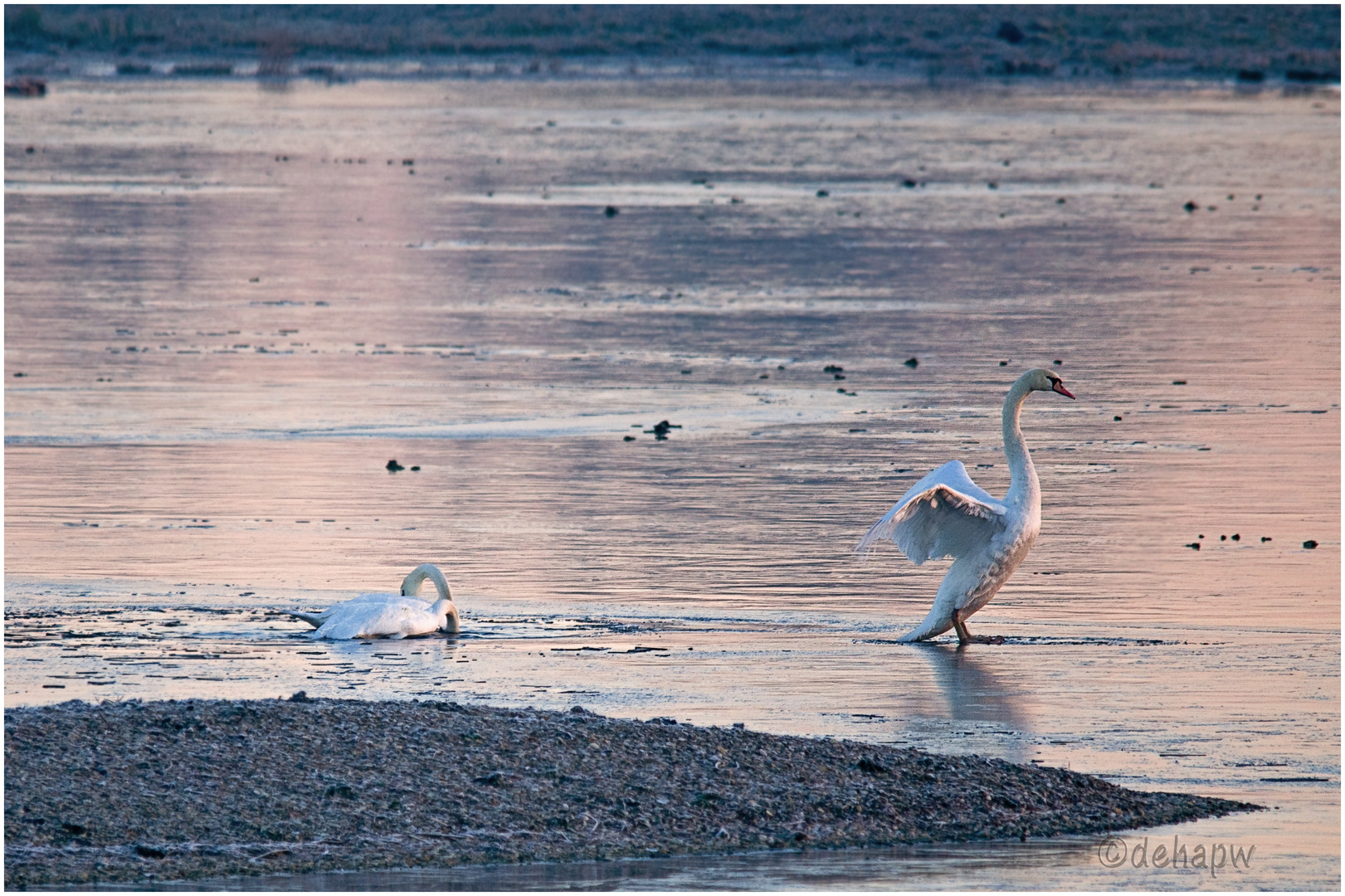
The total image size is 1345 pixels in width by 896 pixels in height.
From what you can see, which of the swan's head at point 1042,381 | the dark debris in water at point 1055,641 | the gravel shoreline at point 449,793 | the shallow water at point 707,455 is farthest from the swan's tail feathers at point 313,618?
the swan's head at point 1042,381

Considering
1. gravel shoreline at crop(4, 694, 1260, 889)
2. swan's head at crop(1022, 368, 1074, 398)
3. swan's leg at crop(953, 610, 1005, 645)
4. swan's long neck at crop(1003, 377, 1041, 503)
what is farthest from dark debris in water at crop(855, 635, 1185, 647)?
gravel shoreline at crop(4, 694, 1260, 889)

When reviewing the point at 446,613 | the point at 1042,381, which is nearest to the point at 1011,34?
the point at 1042,381

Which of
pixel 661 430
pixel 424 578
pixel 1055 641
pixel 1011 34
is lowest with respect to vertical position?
pixel 1055 641

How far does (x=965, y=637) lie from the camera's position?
11.0 m

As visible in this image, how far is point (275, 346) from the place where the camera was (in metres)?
20.5

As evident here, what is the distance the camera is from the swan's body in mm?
10594

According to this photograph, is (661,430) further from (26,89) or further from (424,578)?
(26,89)

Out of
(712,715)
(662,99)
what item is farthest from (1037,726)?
(662,99)

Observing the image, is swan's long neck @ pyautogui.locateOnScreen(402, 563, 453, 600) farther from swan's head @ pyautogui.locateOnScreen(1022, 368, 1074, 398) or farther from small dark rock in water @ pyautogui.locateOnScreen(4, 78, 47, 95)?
small dark rock in water @ pyautogui.locateOnScreen(4, 78, 47, 95)

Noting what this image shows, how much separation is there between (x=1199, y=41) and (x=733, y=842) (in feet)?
255

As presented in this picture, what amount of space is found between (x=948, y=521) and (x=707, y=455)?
465 cm

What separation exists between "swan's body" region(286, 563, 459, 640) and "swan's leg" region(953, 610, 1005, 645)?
91.7 inches

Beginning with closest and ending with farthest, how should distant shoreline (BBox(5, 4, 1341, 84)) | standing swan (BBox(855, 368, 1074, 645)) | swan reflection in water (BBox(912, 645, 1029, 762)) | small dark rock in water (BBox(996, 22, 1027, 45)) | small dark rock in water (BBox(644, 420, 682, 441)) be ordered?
swan reflection in water (BBox(912, 645, 1029, 762)) < standing swan (BBox(855, 368, 1074, 645)) < small dark rock in water (BBox(644, 420, 682, 441)) < distant shoreline (BBox(5, 4, 1341, 84)) < small dark rock in water (BBox(996, 22, 1027, 45))

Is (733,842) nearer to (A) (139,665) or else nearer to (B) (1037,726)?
(B) (1037,726)
